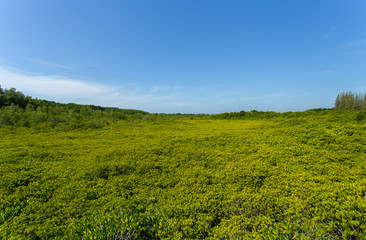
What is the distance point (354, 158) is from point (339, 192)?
319cm

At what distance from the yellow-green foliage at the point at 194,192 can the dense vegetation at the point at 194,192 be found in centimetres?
2

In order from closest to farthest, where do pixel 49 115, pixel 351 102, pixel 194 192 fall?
pixel 194 192 → pixel 49 115 → pixel 351 102

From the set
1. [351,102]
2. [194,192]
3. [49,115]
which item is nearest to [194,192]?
[194,192]

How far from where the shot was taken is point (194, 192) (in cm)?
396

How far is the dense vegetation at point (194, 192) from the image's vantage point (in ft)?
8.99

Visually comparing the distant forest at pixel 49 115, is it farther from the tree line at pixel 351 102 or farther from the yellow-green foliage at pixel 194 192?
the tree line at pixel 351 102

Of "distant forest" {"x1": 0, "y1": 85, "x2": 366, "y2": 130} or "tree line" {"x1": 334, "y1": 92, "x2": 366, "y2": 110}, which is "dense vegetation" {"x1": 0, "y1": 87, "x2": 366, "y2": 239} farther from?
"tree line" {"x1": 334, "y1": 92, "x2": 366, "y2": 110}

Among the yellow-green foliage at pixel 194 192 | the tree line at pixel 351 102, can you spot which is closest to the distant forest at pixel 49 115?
the yellow-green foliage at pixel 194 192

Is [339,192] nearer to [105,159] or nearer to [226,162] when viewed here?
[226,162]

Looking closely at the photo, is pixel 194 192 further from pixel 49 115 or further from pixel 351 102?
pixel 351 102

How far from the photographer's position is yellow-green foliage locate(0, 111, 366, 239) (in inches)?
108

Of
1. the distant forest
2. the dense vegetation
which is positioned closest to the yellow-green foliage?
the dense vegetation

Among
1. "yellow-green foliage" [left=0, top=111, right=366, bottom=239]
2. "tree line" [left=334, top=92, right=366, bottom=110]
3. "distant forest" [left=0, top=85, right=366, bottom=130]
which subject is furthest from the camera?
"tree line" [left=334, top=92, right=366, bottom=110]

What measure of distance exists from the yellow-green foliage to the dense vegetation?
0.02 meters
